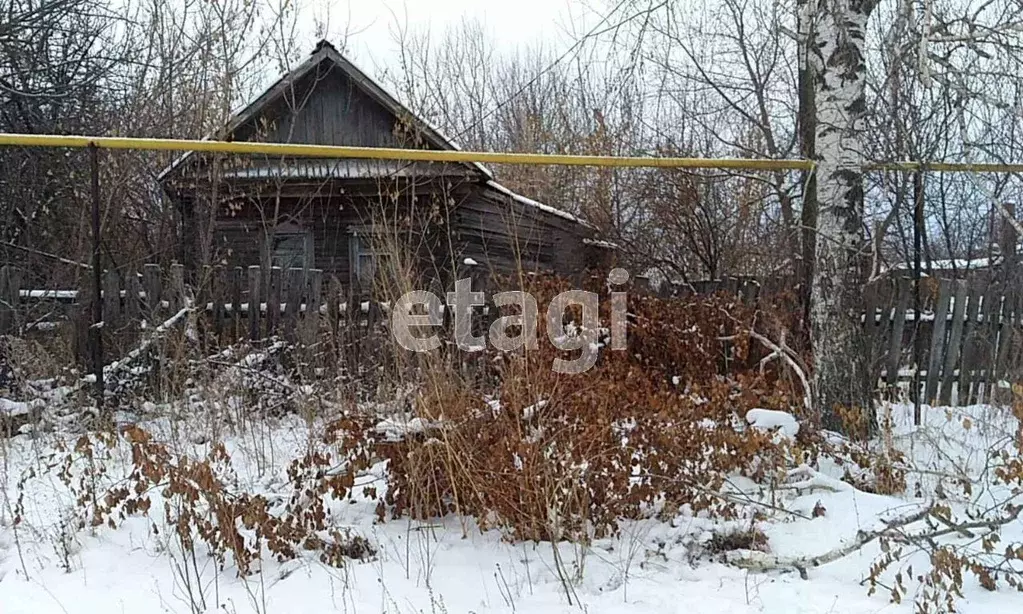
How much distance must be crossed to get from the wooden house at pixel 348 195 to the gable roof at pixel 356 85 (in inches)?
0.6

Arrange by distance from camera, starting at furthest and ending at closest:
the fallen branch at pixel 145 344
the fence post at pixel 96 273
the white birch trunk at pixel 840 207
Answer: the fallen branch at pixel 145 344 < the fence post at pixel 96 273 < the white birch trunk at pixel 840 207

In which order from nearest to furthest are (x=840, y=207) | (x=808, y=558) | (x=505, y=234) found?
(x=808, y=558)
(x=840, y=207)
(x=505, y=234)

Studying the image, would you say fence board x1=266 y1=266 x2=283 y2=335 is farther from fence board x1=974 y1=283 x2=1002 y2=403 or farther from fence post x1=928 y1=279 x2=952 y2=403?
fence board x1=974 y1=283 x2=1002 y2=403

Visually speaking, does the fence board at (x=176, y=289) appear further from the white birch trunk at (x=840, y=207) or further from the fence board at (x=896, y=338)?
the fence board at (x=896, y=338)

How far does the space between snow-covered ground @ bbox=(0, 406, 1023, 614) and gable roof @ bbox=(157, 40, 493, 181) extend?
6598 millimetres

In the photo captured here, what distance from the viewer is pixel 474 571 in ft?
9.55

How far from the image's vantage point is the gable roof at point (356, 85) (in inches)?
372

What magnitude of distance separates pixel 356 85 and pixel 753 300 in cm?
712

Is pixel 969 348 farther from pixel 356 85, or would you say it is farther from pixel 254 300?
pixel 356 85

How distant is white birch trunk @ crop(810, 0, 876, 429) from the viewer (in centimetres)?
414

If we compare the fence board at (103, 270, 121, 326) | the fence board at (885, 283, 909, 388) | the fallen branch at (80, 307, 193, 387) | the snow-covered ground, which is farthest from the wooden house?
the snow-covered ground

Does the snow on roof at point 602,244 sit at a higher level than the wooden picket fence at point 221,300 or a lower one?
higher

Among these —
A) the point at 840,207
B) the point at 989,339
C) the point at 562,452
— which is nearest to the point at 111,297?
the point at 562,452

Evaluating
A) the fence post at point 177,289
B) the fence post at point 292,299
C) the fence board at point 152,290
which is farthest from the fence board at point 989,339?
the fence board at point 152,290
